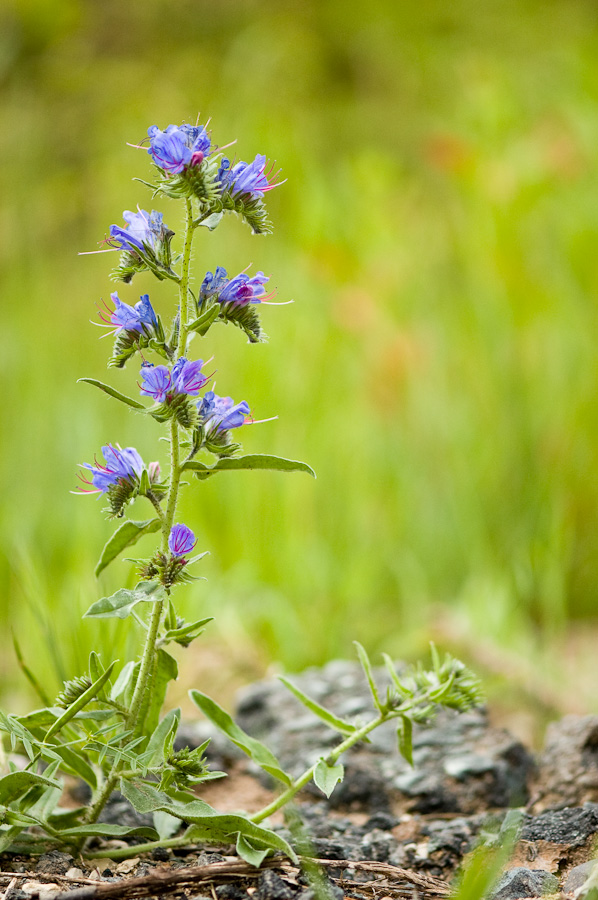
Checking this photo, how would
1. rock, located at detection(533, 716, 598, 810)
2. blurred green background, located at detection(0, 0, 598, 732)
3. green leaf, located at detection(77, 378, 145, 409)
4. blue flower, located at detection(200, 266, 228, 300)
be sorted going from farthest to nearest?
blurred green background, located at detection(0, 0, 598, 732) → rock, located at detection(533, 716, 598, 810) → blue flower, located at detection(200, 266, 228, 300) → green leaf, located at detection(77, 378, 145, 409)

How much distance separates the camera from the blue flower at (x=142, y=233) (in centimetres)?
91

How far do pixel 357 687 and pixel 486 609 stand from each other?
0.52m

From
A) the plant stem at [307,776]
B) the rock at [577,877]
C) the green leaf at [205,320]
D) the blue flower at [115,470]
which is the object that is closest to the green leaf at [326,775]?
the plant stem at [307,776]

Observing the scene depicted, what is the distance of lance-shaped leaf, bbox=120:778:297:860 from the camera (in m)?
0.89

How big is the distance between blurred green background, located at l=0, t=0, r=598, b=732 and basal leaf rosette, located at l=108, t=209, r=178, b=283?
47 cm

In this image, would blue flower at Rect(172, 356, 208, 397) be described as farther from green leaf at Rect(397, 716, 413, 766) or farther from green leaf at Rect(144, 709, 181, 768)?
green leaf at Rect(397, 716, 413, 766)

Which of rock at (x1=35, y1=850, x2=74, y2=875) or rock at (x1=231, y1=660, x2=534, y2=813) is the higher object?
rock at (x1=231, y1=660, x2=534, y2=813)

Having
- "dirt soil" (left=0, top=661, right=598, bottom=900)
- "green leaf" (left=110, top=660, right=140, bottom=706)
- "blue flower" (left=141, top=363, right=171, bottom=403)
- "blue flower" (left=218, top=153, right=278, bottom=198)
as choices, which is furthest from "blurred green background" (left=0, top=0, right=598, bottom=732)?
"blue flower" (left=218, top=153, right=278, bottom=198)

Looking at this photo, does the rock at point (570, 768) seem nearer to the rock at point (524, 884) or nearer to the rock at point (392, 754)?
the rock at point (392, 754)

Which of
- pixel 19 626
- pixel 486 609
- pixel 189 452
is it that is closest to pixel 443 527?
pixel 486 609

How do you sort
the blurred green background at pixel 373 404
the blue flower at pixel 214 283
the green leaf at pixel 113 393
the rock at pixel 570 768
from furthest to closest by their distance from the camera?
the blurred green background at pixel 373 404, the rock at pixel 570 768, the blue flower at pixel 214 283, the green leaf at pixel 113 393

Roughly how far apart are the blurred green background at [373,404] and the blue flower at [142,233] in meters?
0.49

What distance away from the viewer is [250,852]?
2.93 feet

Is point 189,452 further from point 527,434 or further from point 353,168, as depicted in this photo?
point 353,168
